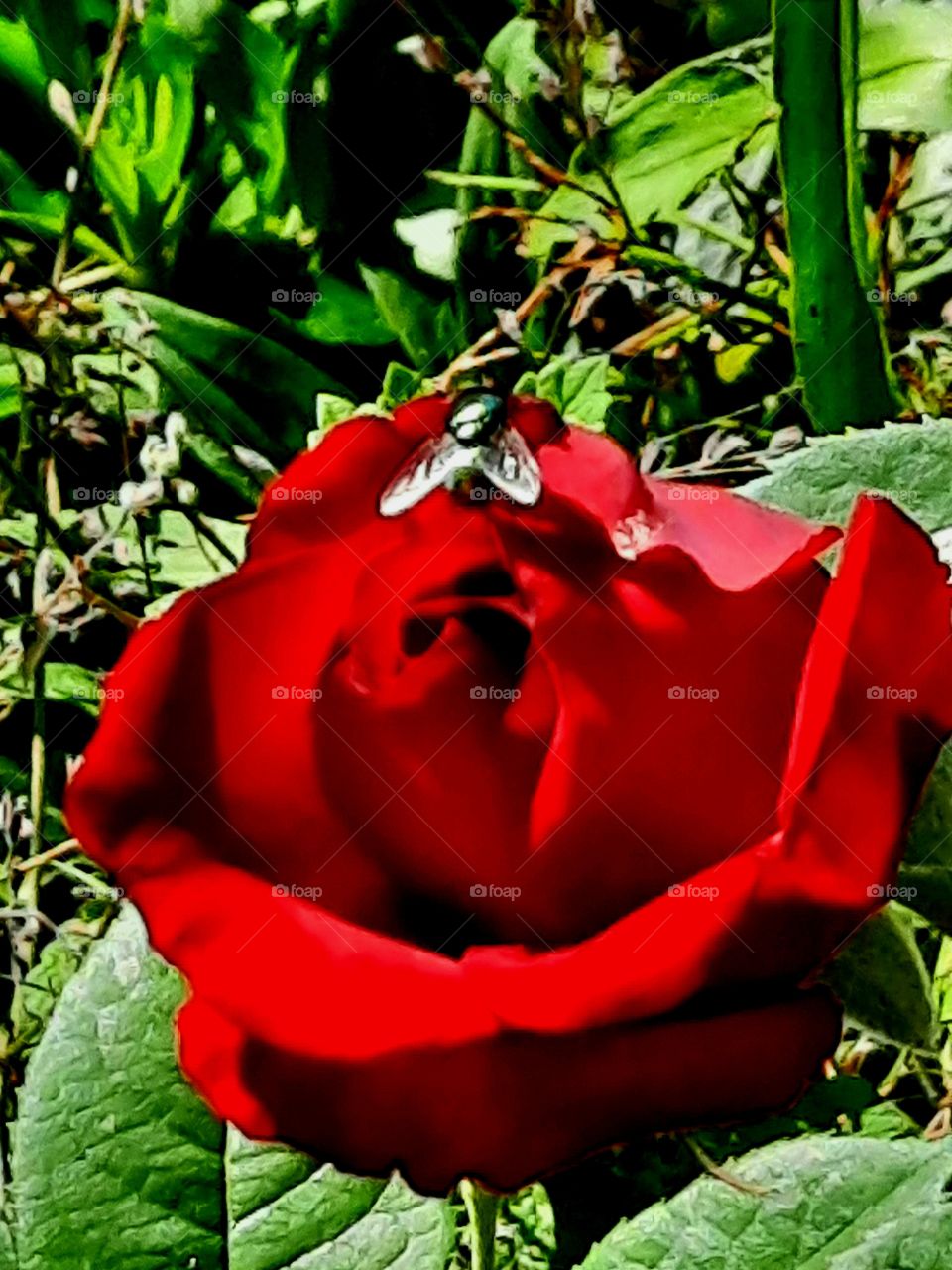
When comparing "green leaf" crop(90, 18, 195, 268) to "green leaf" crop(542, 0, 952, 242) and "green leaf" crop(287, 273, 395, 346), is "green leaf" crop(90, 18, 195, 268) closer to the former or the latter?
"green leaf" crop(287, 273, 395, 346)

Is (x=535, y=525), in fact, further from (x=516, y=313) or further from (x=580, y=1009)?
(x=516, y=313)

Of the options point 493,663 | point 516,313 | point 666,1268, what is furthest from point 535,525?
point 516,313

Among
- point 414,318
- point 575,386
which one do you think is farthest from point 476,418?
point 414,318

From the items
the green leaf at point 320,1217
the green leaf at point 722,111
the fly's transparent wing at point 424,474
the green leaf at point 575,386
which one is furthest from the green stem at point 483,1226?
the green leaf at point 722,111

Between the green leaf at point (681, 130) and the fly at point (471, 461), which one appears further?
the green leaf at point (681, 130)

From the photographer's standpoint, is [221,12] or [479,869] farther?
[221,12]

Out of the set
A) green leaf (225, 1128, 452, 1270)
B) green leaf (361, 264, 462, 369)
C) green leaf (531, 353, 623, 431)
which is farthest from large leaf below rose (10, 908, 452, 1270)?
green leaf (361, 264, 462, 369)

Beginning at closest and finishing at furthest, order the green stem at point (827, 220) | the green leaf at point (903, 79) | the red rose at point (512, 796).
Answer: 1. the red rose at point (512, 796)
2. the green stem at point (827, 220)
3. the green leaf at point (903, 79)

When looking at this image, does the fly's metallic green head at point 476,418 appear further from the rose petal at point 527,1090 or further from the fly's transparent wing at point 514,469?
the rose petal at point 527,1090
